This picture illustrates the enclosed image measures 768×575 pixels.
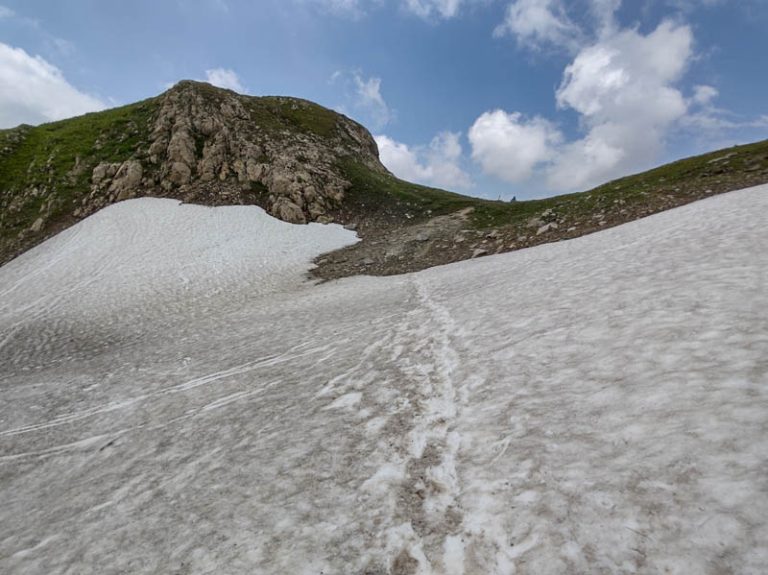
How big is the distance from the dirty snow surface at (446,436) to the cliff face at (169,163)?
29.9 metres

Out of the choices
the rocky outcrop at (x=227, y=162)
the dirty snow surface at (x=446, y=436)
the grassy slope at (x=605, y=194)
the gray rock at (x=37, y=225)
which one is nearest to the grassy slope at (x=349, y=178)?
the grassy slope at (x=605, y=194)

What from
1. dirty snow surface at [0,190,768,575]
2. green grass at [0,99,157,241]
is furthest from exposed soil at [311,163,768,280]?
green grass at [0,99,157,241]

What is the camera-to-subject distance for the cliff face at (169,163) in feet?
125

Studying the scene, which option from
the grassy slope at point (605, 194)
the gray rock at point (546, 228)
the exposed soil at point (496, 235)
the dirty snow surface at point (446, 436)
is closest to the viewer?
the dirty snow surface at point (446, 436)

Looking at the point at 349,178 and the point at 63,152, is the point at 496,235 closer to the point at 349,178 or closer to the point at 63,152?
the point at 349,178

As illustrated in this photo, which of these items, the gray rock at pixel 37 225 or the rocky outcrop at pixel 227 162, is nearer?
the gray rock at pixel 37 225

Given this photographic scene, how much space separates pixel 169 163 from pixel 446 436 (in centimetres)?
4710

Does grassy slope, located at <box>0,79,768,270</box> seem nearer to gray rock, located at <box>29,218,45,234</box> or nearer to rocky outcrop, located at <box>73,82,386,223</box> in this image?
gray rock, located at <box>29,218,45,234</box>

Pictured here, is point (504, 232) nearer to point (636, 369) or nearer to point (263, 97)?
point (636, 369)

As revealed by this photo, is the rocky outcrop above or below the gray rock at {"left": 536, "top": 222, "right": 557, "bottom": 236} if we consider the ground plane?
above

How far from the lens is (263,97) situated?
5881cm

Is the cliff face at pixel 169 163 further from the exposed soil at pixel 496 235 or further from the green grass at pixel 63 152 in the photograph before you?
the exposed soil at pixel 496 235

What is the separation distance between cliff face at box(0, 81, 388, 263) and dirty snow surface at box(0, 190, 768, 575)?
29.9 meters

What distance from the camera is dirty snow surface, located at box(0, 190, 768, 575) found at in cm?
357
